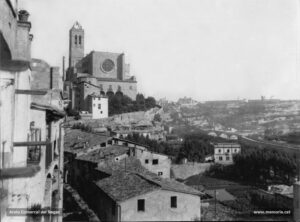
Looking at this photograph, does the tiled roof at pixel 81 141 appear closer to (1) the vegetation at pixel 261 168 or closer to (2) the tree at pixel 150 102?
(1) the vegetation at pixel 261 168

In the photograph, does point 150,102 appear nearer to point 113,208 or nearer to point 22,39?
point 113,208

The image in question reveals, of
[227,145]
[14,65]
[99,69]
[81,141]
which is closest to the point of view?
[14,65]

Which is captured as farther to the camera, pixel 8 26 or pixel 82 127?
pixel 82 127

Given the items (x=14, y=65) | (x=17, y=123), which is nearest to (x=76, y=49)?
(x=17, y=123)

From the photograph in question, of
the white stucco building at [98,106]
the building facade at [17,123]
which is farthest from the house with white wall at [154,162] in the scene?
the white stucco building at [98,106]

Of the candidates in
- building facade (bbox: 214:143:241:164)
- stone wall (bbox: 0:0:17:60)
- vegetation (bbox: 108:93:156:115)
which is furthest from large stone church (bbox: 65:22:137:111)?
stone wall (bbox: 0:0:17:60)

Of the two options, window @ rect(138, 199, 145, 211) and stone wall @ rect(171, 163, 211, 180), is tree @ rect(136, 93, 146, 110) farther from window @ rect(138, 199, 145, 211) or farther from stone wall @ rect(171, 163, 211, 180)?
window @ rect(138, 199, 145, 211)
